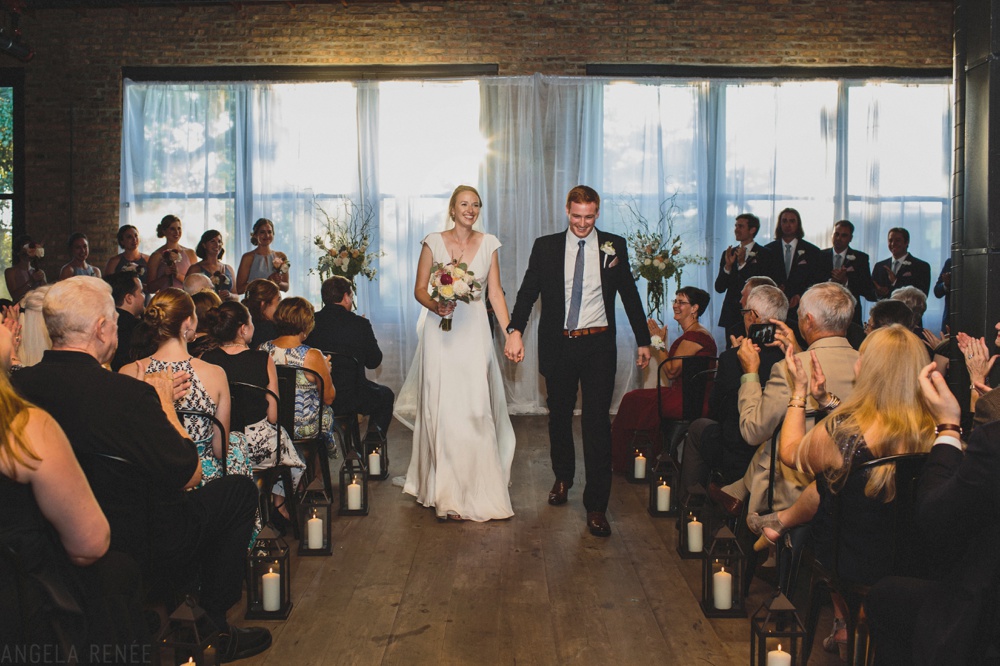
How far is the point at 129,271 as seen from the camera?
5809mm

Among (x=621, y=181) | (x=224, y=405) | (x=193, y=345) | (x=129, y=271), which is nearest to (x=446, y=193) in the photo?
(x=621, y=181)

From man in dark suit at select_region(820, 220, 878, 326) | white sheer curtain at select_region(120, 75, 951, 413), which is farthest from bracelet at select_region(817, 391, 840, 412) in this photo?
white sheer curtain at select_region(120, 75, 951, 413)

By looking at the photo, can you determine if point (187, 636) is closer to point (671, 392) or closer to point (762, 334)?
point (762, 334)

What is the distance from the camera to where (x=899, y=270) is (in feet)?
30.1

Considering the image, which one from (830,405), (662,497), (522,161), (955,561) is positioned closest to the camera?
(955,561)

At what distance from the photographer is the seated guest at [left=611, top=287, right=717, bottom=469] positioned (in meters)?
5.97

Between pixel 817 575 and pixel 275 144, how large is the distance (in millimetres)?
8269

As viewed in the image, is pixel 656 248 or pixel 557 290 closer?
pixel 557 290

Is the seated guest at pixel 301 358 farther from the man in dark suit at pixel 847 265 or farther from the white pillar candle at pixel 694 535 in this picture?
the man in dark suit at pixel 847 265

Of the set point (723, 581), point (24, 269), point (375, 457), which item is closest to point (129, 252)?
point (24, 269)

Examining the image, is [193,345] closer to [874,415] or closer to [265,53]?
[874,415]

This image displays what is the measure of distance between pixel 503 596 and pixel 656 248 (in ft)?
18.2

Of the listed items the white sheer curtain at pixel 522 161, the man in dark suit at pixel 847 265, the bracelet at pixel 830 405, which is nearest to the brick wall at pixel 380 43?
the white sheer curtain at pixel 522 161

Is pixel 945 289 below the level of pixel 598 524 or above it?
above
